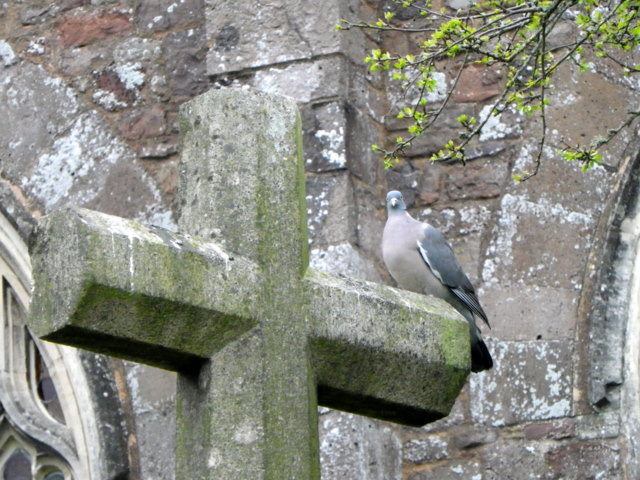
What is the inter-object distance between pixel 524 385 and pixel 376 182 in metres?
0.95

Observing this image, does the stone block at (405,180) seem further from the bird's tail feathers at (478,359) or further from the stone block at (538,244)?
the bird's tail feathers at (478,359)

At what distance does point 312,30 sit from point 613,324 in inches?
61.0

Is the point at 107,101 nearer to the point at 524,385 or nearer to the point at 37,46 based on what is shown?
the point at 37,46

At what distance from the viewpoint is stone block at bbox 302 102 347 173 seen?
5.39 meters

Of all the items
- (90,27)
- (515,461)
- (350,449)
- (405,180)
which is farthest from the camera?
(90,27)

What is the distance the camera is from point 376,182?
5.58 metres

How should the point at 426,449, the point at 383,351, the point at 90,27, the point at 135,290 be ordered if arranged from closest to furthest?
1. the point at 135,290
2. the point at 383,351
3. the point at 426,449
4. the point at 90,27

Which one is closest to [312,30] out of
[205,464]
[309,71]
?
[309,71]

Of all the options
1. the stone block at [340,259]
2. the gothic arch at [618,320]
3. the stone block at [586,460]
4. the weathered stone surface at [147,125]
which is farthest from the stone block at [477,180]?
the weathered stone surface at [147,125]

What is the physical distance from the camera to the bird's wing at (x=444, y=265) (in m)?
4.75

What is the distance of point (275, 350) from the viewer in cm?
266

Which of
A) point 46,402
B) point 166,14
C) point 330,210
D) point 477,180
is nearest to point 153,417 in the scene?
point 46,402

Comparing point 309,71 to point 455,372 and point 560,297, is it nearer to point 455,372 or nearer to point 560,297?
point 560,297

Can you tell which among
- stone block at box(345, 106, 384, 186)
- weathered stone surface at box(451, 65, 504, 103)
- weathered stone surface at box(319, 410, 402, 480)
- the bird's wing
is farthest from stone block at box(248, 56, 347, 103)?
weathered stone surface at box(319, 410, 402, 480)
